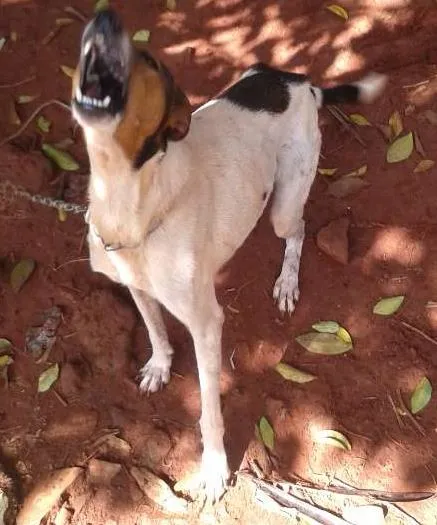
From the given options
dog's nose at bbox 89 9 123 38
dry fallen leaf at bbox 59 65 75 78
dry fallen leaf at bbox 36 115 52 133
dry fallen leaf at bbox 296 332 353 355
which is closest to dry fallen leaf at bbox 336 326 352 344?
dry fallen leaf at bbox 296 332 353 355

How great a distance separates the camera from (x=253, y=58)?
5.97 m

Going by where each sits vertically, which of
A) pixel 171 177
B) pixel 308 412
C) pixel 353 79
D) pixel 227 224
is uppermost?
pixel 171 177

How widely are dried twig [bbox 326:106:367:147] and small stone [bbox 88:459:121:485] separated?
3133mm

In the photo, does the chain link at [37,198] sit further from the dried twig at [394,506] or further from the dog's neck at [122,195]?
the dried twig at [394,506]

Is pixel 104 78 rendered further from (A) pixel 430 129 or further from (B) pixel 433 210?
(A) pixel 430 129

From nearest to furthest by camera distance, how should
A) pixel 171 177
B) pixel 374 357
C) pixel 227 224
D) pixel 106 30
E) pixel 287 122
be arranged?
pixel 106 30 → pixel 171 177 → pixel 227 224 → pixel 287 122 → pixel 374 357

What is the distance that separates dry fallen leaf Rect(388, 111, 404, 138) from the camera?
5.45 metres

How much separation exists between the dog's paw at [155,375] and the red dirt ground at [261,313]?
72 mm

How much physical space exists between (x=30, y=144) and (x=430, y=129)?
3.21 metres

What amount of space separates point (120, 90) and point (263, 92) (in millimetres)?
1773

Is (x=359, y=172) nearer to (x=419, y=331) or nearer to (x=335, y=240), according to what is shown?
(x=335, y=240)

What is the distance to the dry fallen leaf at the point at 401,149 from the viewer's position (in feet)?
17.4

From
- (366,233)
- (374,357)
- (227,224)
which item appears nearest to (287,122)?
(227,224)

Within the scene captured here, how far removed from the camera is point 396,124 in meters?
5.47
